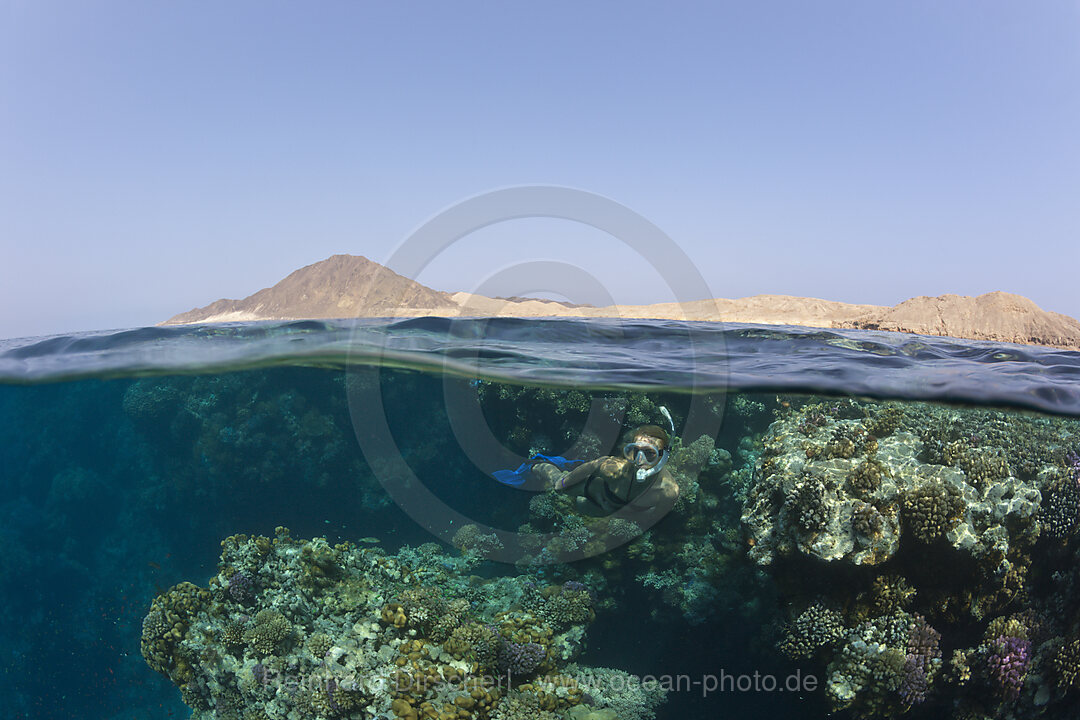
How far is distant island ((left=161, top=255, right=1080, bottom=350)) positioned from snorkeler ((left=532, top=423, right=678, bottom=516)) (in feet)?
13.2

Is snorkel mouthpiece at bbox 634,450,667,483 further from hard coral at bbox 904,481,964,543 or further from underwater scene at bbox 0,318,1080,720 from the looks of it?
hard coral at bbox 904,481,964,543

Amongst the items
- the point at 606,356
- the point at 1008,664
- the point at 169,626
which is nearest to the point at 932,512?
the point at 1008,664

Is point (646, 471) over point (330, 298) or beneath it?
beneath

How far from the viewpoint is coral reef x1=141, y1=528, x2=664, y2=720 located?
570 centimetres

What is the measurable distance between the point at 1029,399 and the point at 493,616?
32.2ft

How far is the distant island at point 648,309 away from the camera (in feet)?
35.8

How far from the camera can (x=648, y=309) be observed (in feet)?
46.9

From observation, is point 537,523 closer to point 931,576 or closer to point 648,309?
point 931,576

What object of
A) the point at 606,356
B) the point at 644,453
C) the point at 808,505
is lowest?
the point at 808,505

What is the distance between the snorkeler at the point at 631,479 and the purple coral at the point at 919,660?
Answer: 3635mm

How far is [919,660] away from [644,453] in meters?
4.40

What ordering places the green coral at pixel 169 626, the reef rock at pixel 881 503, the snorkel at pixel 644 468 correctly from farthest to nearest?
the snorkel at pixel 644 468
the green coral at pixel 169 626
the reef rock at pixel 881 503

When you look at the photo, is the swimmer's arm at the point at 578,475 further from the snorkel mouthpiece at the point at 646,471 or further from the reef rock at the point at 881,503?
the reef rock at the point at 881,503

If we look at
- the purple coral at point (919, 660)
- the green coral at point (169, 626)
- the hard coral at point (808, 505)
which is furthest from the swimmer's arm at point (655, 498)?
the green coral at point (169, 626)
